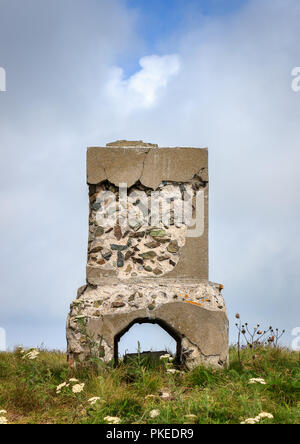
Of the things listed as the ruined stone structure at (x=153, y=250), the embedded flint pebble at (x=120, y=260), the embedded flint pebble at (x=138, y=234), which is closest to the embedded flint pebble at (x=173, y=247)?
the ruined stone structure at (x=153, y=250)

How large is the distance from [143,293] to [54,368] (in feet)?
4.92

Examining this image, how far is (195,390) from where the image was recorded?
5004 millimetres

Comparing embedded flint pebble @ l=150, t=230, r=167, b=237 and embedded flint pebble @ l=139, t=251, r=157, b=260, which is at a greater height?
embedded flint pebble @ l=150, t=230, r=167, b=237

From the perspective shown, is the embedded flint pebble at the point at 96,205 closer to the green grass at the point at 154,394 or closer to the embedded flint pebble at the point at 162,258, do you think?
the embedded flint pebble at the point at 162,258

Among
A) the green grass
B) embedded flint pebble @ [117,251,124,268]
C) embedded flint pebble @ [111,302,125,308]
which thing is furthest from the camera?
embedded flint pebble @ [117,251,124,268]

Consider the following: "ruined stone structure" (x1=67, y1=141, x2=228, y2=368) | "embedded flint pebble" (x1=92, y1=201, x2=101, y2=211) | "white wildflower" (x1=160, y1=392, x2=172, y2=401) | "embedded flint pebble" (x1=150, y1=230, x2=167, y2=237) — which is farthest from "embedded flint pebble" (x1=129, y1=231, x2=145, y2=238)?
"white wildflower" (x1=160, y1=392, x2=172, y2=401)

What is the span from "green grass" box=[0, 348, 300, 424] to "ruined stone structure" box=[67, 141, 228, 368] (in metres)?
0.45

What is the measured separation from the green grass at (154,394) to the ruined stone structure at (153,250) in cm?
45

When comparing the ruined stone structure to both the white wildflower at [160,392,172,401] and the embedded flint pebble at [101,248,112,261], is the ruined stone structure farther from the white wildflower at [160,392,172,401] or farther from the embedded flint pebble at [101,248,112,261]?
the white wildflower at [160,392,172,401]

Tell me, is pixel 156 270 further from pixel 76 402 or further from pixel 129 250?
pixel 76 402

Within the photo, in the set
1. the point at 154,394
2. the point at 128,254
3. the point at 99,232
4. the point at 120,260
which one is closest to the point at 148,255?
the point at 128,254

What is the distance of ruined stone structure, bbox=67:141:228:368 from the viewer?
5734 millimetres

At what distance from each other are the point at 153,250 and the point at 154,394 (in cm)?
189
